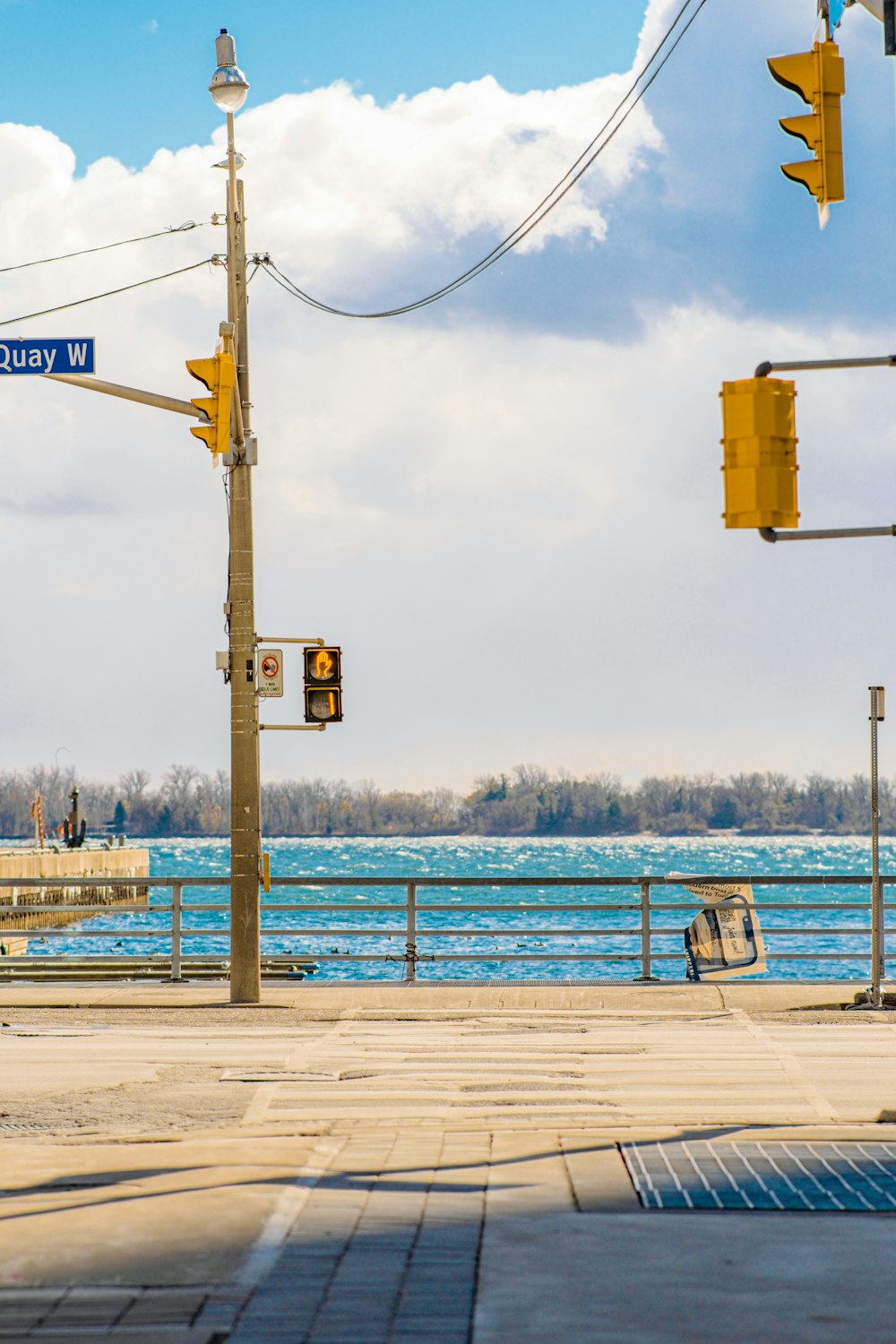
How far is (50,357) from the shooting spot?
53.4 feet

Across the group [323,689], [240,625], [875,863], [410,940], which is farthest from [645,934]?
[240,625]

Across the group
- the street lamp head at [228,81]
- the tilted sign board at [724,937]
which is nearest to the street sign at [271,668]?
the tilted sign board at [724,937]

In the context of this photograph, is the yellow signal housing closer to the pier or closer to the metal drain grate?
the metal drain grate

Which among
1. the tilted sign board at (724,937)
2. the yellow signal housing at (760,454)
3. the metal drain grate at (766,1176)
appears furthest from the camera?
the tilted sign board at (724,937)

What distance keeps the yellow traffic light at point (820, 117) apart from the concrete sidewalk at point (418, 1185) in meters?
5.16

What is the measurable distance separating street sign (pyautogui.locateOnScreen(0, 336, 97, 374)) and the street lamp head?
416cm

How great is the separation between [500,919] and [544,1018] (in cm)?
7568

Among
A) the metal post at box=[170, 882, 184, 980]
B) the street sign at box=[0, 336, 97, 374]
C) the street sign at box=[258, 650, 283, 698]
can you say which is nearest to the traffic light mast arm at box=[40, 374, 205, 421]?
the street sign at box=[0, 336, 97, 374]

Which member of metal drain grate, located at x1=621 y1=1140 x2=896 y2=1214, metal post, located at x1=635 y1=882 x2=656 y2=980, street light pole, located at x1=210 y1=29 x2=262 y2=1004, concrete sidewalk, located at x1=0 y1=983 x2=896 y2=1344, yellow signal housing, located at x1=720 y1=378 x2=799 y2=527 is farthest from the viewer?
metal post, located at x1=635 y1=882 x2=656 y2=980

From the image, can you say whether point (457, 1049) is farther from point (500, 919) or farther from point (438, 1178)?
point (500, 919)

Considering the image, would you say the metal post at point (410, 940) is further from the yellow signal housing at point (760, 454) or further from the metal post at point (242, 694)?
the yellow signal housing at point (760, 454)

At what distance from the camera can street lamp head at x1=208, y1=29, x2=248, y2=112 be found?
1861 centimetres

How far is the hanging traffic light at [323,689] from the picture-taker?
60.2ft

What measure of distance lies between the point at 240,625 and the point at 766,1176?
11.4 m
